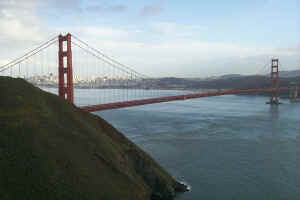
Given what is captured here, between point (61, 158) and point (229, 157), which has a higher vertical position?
point (61, 158)

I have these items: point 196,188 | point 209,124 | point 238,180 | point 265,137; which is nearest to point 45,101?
point 196,188

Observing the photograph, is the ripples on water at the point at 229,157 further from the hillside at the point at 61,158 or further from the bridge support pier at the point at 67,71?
the bridge support pier at the point at 67,71

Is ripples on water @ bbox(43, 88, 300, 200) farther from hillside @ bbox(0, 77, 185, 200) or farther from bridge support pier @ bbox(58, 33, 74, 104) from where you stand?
bridge support pier @ bbox(58, 33, 74, 104)

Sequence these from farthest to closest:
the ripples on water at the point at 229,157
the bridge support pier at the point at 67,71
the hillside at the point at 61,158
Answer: the bridge support pier at the point at 67,71, the ripples on water at the point at 229,157, the hillside at the point at 61,158

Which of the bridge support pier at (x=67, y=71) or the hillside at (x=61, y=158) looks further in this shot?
the bridge support pier at (x=67, y=71)

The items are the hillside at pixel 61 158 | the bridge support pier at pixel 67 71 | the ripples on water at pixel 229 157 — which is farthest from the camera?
the bridge support pier at pixel 67 71

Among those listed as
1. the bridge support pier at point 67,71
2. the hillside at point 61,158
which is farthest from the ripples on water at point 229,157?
the bridge support pier at point 67,71

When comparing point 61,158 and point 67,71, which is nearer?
point 61,158

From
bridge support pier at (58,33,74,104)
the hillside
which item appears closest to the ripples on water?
the hillside
